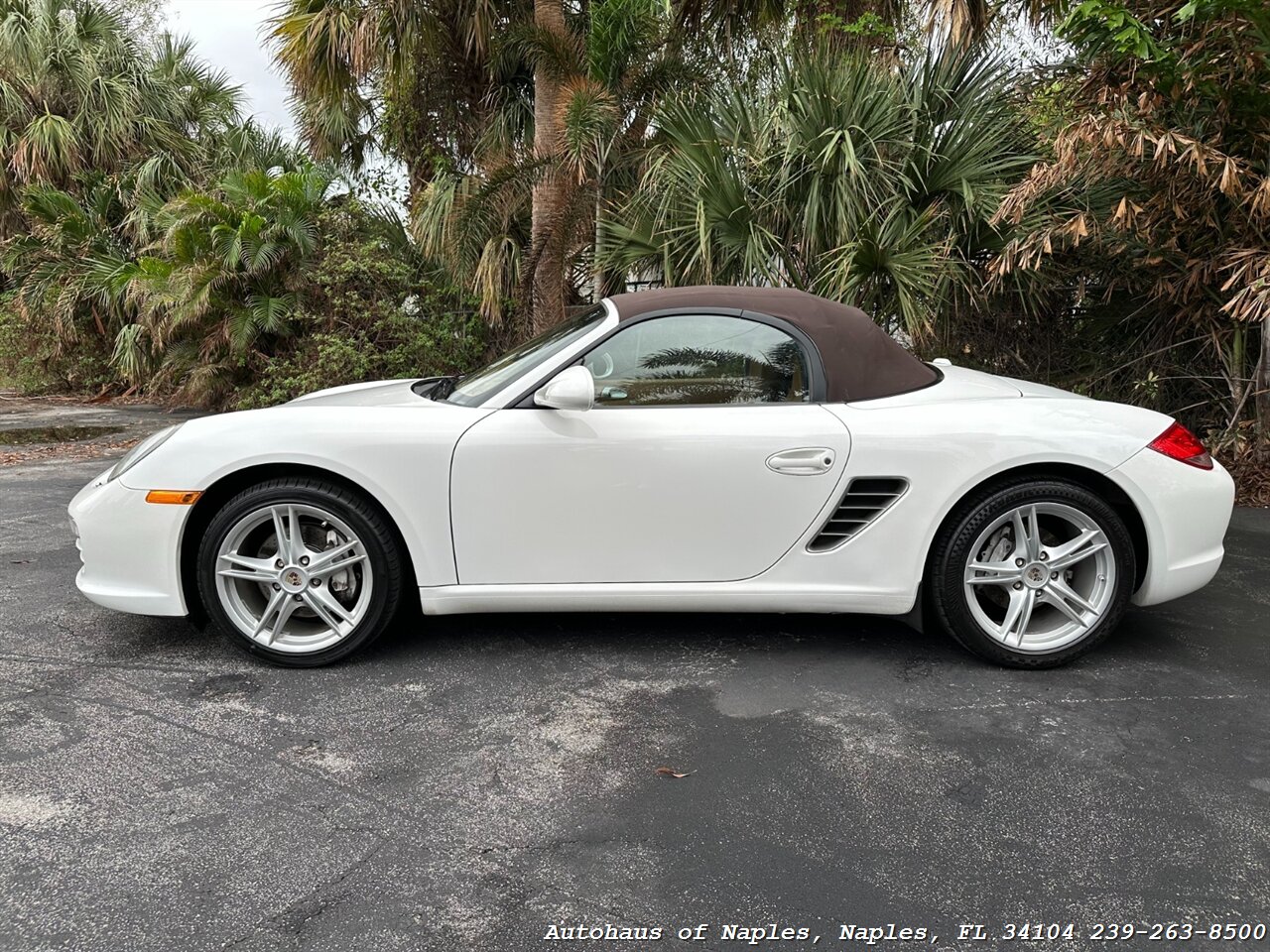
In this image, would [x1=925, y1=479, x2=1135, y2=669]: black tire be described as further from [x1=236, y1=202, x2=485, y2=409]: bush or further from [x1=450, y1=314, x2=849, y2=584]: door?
[x1=236, y1=202, x2=485, y2=409]: bush

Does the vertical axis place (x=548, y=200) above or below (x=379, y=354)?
above

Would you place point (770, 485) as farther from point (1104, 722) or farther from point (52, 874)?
point (52, 874)

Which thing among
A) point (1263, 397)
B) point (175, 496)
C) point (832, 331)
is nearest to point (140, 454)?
point (175, 496)

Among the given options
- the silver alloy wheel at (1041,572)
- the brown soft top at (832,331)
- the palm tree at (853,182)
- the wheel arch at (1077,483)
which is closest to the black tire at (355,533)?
the brown soft top at (832,331)

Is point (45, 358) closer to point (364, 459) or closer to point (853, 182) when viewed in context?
point (853, 182)

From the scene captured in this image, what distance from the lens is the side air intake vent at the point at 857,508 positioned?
11.0 ft

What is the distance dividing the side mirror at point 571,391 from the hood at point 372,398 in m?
0.49

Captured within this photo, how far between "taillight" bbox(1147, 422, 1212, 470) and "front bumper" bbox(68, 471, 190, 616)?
11.4ft

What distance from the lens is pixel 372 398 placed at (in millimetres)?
3822

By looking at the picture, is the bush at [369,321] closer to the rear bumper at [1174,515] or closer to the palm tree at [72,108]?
the palm tree at [72,108]

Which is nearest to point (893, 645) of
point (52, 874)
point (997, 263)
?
point (52, 874)

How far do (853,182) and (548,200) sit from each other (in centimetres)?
322

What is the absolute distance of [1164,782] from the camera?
2676 mm

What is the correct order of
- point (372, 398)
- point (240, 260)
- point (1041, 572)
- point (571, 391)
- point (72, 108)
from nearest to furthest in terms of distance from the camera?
1. point (571, 391)
2. point (1041, 572)
3. point (372, 398)
4. point (240, 260)
5. point (72, 108)
